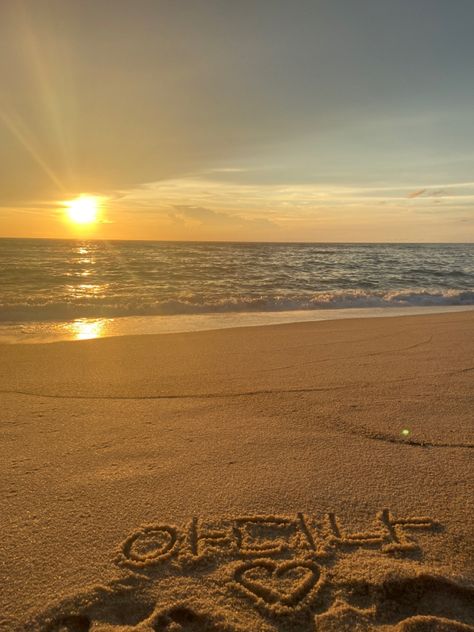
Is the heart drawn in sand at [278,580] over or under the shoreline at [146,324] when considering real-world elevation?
under

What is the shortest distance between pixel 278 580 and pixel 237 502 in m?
0.56

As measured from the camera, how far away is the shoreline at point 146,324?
25.8ft

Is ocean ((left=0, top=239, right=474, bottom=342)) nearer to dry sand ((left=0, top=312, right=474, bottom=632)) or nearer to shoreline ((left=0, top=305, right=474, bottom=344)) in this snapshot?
shoreline ((left=0, top=305, right=474, bottom=344))

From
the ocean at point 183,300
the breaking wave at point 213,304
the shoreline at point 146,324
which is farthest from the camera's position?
the breaking wave at point 213,304

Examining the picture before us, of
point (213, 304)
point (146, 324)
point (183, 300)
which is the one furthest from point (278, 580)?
point (183, 300)

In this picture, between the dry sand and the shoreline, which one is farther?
the shoreline

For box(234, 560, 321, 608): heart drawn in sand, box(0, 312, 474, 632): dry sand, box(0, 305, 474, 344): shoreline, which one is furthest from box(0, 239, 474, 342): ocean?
box(234, 560, 321, 608): heart drawn in sand

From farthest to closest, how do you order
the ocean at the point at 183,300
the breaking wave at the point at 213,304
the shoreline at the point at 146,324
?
the breaking wave at the point at 213,304, the ocean at the point at 183,300, the shoreline at the point at 146,324

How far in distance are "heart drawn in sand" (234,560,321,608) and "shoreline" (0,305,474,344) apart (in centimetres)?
609

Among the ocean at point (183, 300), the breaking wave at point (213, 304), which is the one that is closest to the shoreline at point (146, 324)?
the ocean at point (183, 300)

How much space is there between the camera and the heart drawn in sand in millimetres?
1835

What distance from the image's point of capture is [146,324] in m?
9.38

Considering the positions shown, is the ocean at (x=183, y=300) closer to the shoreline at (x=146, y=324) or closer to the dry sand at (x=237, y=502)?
the shoreline at (x=146, y=324)

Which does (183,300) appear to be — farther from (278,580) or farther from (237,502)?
(278,580)
